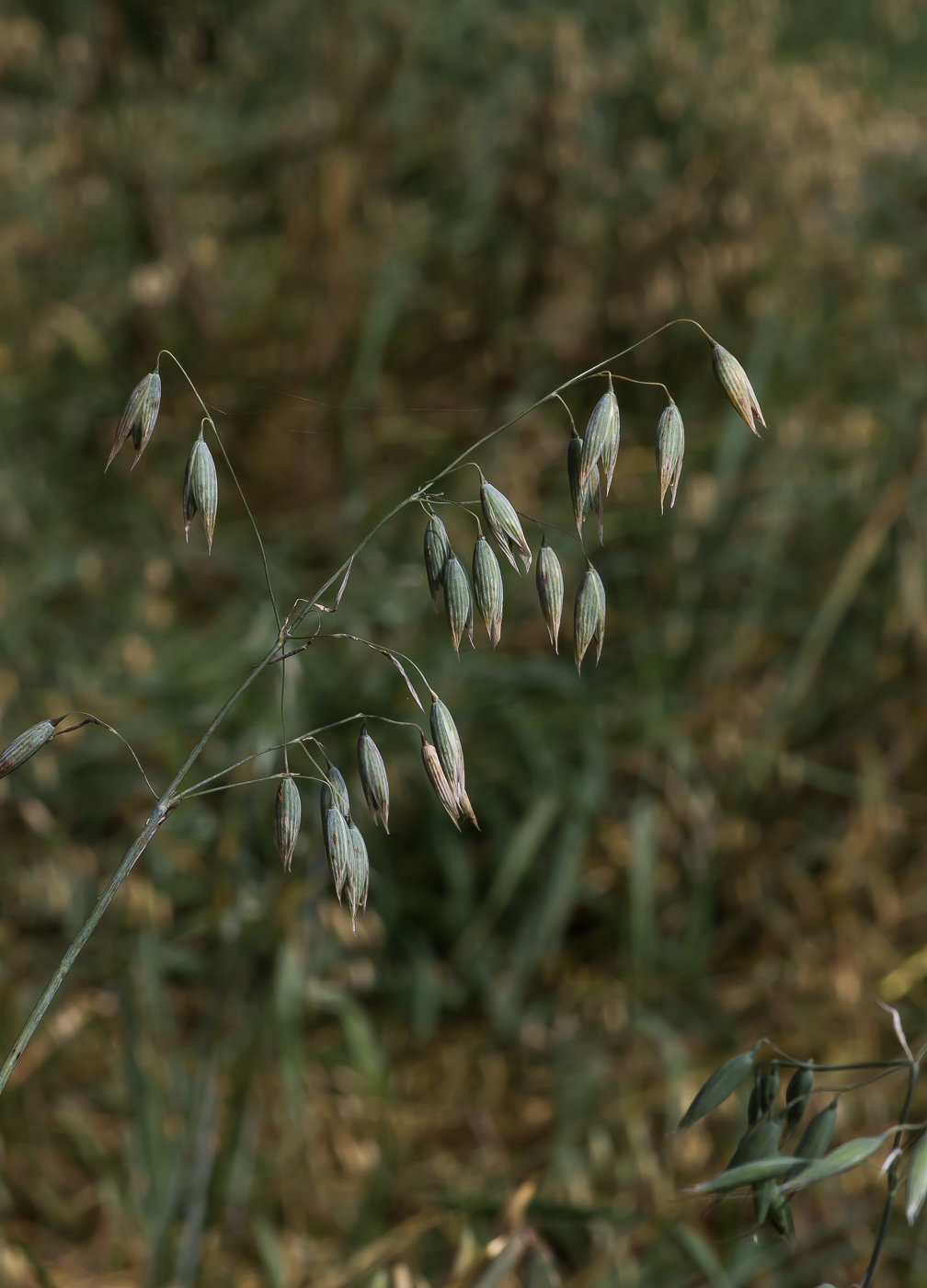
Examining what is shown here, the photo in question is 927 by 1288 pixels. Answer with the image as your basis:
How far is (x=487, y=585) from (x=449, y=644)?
Answer: 5.09 ft

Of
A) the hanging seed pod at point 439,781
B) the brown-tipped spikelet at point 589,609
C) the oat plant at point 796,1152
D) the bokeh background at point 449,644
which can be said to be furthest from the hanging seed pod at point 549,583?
the bokeh background at point 449,644

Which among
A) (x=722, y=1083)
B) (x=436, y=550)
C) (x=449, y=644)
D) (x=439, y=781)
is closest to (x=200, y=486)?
(x=436, y=550)

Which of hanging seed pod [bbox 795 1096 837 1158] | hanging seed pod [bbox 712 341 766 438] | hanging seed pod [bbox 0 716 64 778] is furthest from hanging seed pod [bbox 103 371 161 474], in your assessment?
hanging seed pod [bbox 795 1096 837 1158]

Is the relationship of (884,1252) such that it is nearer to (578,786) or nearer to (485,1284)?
(485,1284)

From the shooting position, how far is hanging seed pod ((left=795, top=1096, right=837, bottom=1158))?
0.90 meters

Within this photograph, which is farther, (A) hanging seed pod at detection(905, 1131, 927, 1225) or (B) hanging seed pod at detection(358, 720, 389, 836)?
(B) hanging seed pod at detection(358, 720, 389, 836)

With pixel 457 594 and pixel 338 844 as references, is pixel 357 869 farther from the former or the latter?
pixel 457 594

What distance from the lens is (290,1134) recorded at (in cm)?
189

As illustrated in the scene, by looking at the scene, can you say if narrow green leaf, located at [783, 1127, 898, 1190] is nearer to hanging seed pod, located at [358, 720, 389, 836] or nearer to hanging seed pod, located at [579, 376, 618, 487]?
hanging seed pod, located at [358, 720, 389, 836]

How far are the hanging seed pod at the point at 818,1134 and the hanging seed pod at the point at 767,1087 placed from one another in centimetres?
4

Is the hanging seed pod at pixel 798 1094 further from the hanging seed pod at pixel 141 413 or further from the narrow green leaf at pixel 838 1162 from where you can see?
the hanging seed pod at pixel 141 413

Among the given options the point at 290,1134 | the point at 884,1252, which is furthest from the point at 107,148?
the point at 884,1252

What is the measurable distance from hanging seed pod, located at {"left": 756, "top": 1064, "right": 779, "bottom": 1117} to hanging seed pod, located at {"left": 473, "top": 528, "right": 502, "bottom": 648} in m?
0.44

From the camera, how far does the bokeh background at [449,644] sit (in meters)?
1.86
